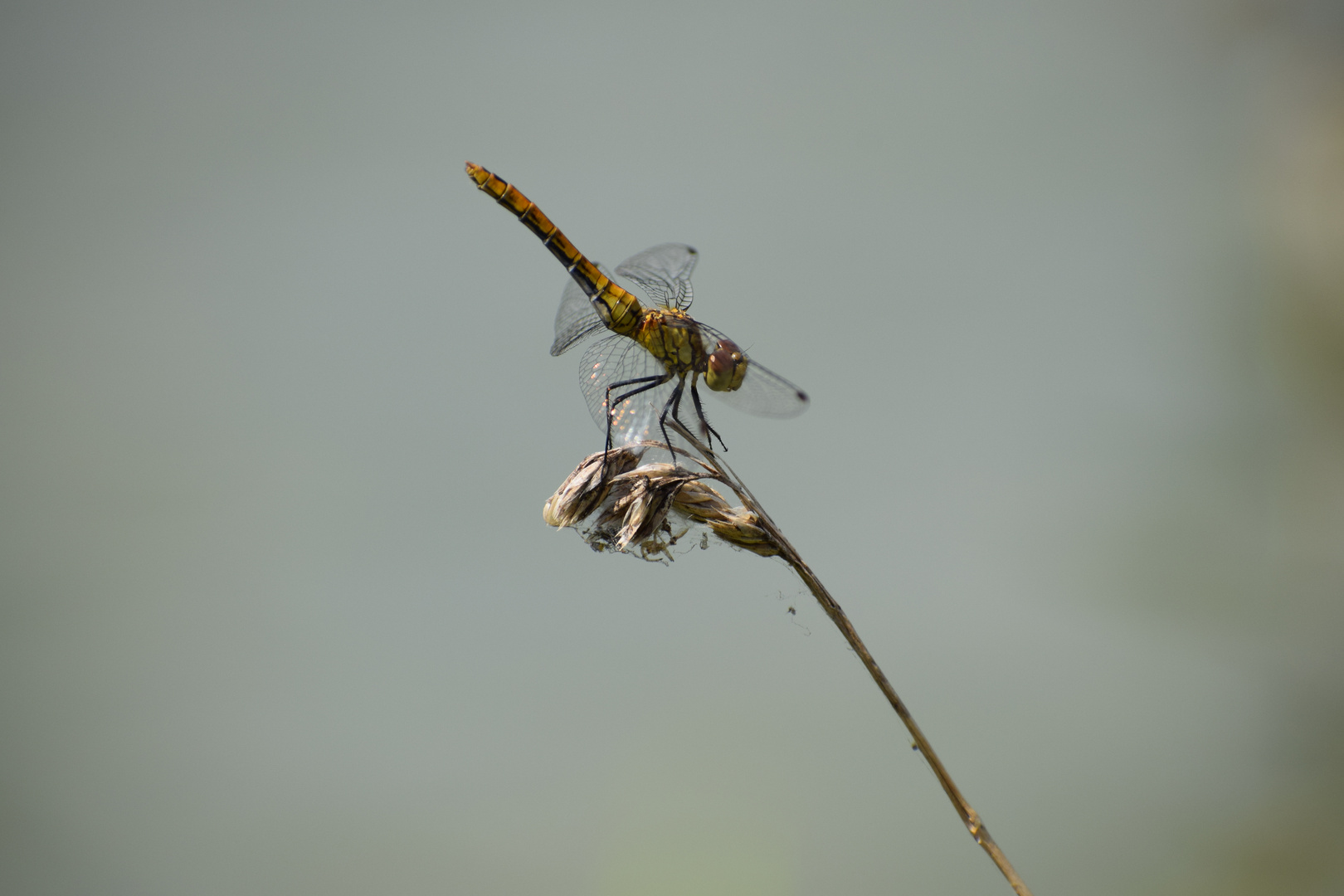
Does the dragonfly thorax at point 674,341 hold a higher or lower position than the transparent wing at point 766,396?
higher

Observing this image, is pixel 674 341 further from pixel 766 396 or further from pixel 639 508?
pixel 639 508

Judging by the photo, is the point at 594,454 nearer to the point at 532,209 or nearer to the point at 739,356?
the point at 739,356

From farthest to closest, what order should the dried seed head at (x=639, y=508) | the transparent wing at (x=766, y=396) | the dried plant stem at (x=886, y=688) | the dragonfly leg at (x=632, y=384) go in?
the dragonfly leg at (x=632, y=384) < the transparent wing at (x=766, y=396) < the dried seed head at (x=639, y=508) < the dried plant stem at (x=886, y=688)

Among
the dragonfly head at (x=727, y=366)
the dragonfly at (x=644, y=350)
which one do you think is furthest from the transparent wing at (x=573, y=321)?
the dragonfly head at (x=727, y=366)

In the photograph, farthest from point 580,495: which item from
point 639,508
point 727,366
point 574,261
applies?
point 574,261

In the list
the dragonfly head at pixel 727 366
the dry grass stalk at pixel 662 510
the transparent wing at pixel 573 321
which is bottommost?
the dry grass stalk at pixel 662 510

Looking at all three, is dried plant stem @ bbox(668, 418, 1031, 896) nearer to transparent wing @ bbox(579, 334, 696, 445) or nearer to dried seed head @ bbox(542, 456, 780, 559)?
dried seed head @ bbox(542, 456, 780, 559)

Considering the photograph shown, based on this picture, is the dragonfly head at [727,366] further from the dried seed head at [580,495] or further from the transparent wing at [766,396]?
the dried seed head at [580,495]

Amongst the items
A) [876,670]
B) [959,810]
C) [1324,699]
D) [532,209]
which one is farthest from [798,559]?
[1324,699]

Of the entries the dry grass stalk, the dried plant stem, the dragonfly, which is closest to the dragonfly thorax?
the dragonfly
